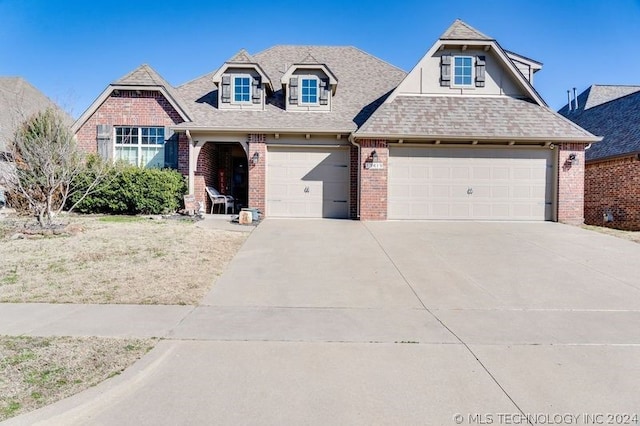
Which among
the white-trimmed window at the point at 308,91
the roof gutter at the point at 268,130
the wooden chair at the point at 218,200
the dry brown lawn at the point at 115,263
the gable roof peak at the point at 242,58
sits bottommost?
the dry brown lawn at the point at 115,263

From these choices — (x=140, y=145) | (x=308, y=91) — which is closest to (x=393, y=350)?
(x=308, y=91)

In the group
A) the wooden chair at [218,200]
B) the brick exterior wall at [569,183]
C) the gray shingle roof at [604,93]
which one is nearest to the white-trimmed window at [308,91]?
the wooden chair at [218,200]

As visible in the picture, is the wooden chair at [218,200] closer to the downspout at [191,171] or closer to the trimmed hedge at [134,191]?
the downspout at [191,171]

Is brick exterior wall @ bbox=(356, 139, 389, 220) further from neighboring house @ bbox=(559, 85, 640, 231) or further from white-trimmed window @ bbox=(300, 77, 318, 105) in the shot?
neighboring house @ bbox=(559, 85, 640, 231)

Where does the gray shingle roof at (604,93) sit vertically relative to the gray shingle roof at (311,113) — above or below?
above

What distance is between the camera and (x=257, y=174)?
14.4 metres

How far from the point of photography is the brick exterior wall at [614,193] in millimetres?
14758

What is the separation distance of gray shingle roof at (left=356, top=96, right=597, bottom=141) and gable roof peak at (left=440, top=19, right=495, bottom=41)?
2.02 metres

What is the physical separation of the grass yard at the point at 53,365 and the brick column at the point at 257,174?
10.4m

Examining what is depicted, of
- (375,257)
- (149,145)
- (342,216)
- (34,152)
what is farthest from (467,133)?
(34,152)

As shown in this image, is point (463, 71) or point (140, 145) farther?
point (140, 145)

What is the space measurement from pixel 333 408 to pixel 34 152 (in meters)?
11.4

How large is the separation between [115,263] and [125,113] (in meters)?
9.85

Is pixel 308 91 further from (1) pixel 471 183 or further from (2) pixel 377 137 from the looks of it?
(1) pixel 471 183
